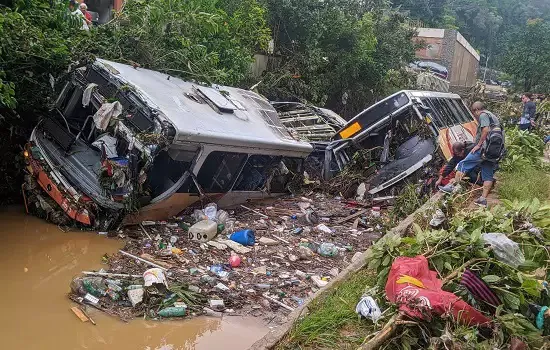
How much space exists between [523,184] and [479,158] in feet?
5.57

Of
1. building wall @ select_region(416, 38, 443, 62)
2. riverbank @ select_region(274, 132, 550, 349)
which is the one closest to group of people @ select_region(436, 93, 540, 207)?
riverbank @ select_region(274, 132, 550, 349)

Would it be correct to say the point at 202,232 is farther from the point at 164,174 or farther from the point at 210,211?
the point at 164,174

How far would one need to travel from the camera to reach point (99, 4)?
1506 cm

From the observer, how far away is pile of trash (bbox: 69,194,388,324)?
4.65 m

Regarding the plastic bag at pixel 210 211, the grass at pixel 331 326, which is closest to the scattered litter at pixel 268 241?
the plastic bag at pixel 210 211

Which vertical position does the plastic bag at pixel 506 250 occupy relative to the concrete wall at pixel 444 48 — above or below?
above

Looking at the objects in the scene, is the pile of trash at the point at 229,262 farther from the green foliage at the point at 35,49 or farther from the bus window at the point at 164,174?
the green foliage at the point at 35,49

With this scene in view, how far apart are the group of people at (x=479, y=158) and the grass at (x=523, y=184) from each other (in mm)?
558

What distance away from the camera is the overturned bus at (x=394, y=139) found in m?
8.88

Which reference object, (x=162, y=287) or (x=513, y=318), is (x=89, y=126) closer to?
(x=162, y=287)

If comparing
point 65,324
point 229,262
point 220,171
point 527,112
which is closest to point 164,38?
point 220,171

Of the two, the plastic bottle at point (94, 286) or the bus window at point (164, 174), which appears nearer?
the plastic bottle at point (94, 286)

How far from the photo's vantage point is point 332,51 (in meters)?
→ 14.5

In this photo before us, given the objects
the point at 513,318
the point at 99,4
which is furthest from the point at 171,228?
the point at 99,4
